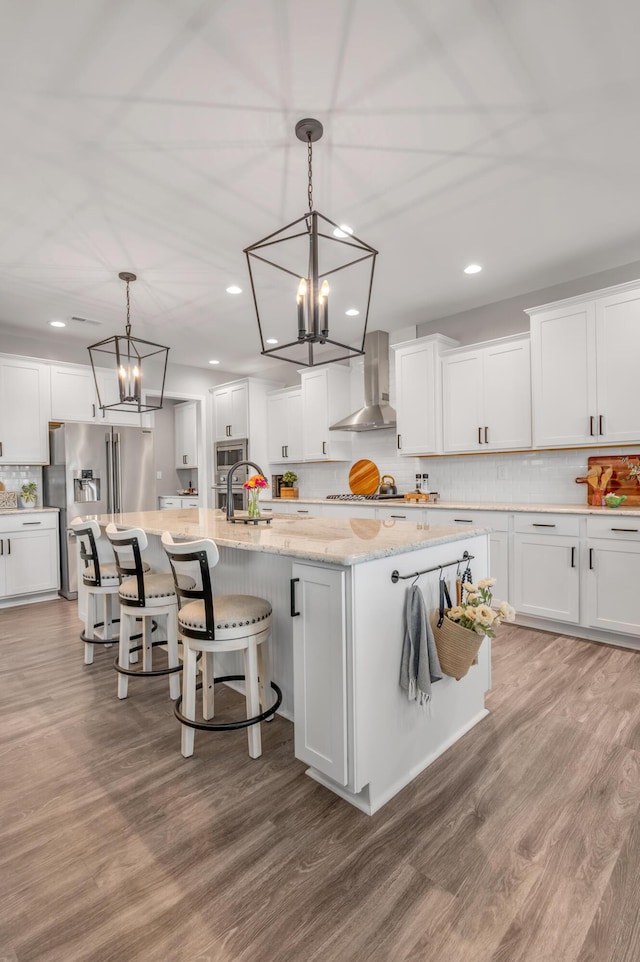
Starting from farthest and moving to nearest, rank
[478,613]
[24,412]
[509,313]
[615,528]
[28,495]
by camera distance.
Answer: [28,495]
[24,412]
[509,313]
[615,528]
[478,613]

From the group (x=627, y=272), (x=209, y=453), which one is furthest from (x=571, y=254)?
(x=209, y=453)

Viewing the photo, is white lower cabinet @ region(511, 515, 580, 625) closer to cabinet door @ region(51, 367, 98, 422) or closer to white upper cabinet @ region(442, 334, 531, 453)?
white upper cabinet @ region(442, 334, 531, 453)

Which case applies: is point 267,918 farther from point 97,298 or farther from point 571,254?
point 97,298

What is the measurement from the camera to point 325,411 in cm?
577

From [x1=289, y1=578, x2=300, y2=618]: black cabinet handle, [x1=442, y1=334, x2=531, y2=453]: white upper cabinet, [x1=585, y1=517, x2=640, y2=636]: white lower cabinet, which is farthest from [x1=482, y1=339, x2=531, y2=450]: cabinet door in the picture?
[x1=289, y1=578, x2=300, y2=618]: black cabinet handle

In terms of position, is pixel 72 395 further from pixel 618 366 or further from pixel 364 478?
pixel 618 366

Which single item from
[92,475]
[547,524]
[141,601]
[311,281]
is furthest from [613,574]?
Answer: [92,475]

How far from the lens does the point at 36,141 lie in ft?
7.41

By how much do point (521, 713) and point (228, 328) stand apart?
4488mm

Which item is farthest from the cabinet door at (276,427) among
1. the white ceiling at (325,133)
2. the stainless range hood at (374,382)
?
the white ceiling at (325,133)

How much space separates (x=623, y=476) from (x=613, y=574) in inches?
34.5

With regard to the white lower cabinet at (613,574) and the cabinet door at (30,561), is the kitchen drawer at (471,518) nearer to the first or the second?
the white lower cabinet at (613,574)

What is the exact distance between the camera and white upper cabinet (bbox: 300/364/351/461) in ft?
19.0

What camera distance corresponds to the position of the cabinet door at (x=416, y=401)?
4.65m
